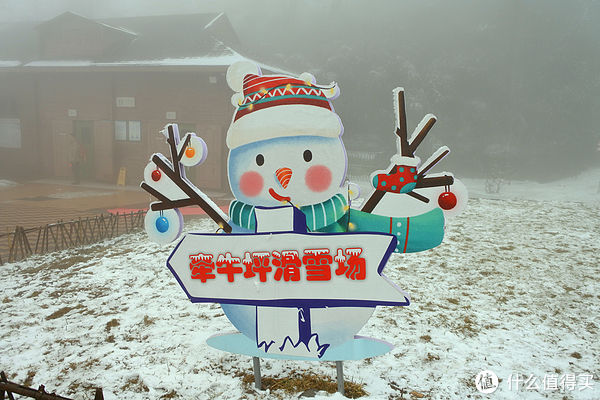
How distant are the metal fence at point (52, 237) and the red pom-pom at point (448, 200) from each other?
689cm

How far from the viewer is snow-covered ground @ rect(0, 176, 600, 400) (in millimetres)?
3383

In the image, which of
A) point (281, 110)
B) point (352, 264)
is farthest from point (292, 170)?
point (352, 264)

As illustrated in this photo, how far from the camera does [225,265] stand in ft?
8.63

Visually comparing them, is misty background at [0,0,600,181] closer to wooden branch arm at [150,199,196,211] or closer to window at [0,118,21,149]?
window at [0,118,21,149]

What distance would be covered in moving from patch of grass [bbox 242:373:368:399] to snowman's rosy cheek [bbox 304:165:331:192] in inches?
74.5

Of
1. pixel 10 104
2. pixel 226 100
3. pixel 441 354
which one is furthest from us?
pixel 10 104

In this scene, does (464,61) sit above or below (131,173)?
above

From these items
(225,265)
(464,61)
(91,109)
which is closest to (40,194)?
(91,109)

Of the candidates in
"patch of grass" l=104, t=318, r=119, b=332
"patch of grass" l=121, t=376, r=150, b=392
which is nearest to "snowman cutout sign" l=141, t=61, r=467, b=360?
"patch of grass" l=121, t=376, r=150, b=392

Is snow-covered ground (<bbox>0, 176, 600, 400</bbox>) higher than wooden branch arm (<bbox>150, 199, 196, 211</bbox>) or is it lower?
lower

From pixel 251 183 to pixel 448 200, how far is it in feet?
4.61

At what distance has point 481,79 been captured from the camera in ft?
88.4

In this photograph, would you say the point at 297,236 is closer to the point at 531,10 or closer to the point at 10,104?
the point at 10,104

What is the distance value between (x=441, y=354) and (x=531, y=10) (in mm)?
33117
